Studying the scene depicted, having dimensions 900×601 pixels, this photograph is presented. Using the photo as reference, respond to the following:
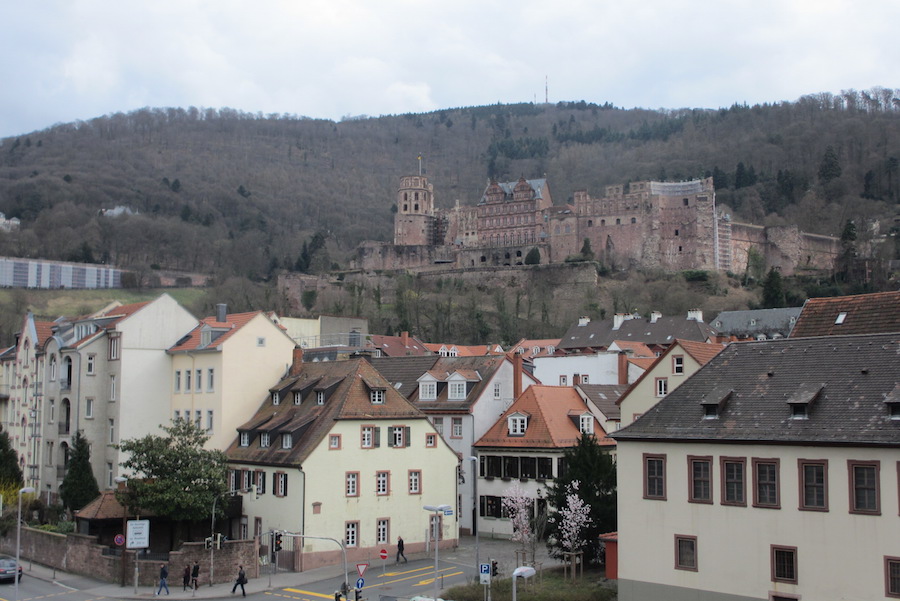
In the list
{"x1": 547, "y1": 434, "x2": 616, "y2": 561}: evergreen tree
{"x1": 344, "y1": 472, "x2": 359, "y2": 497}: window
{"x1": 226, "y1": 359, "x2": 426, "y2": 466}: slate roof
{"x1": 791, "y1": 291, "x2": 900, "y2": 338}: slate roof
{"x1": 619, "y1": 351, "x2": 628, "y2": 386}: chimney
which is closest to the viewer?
{"x1": 791, "y1": 291, "x2": 900, "y2": 338}: slate roof

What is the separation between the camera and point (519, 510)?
40.1m

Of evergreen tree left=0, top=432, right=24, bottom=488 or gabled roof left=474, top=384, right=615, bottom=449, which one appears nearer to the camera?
gabled roof left=474, top=384, right=615, bottom=449

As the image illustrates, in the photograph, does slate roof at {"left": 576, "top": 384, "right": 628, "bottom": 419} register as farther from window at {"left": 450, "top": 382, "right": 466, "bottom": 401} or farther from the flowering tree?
the flowering tree

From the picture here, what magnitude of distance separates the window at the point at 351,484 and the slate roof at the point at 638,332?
170 feet

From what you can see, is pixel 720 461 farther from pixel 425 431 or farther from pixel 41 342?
pixel 41 342

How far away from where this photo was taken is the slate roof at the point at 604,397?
52562mm

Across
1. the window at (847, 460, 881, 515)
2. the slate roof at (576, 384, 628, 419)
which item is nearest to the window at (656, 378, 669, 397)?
the slate roof at (576, 384, 628, 419)

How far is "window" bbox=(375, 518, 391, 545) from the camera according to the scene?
4475cm

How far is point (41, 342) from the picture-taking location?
193ft

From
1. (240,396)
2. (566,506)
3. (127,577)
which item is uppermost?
(240,396)

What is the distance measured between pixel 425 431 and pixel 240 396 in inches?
389

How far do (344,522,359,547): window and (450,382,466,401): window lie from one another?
1046 centimetres

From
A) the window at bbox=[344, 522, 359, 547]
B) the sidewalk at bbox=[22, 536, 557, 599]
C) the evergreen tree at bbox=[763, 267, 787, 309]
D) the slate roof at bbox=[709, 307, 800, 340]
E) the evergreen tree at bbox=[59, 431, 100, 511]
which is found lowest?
the sidewalk at bbox=[22, 536, 557, 599]

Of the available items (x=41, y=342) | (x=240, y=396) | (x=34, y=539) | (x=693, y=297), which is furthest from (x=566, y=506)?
(x=693, y=297)
